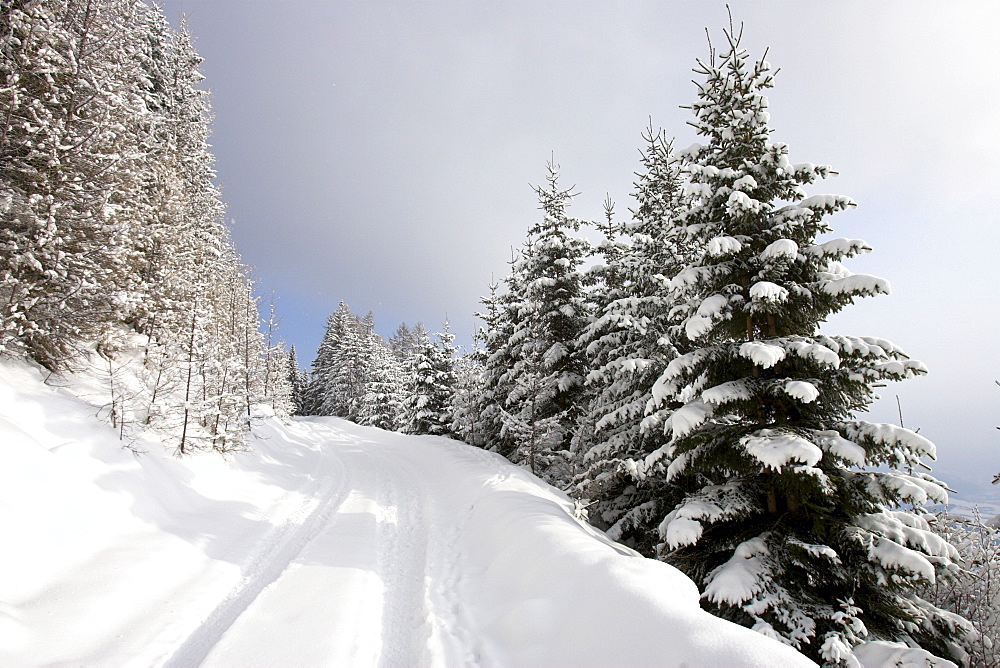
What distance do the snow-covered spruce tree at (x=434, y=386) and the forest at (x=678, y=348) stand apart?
12678 millimetres

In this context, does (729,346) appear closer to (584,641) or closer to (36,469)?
(584,641)

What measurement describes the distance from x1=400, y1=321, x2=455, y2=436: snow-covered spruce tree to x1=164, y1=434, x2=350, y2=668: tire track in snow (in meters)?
16.0

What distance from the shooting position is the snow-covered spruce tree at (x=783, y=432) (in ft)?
19.0

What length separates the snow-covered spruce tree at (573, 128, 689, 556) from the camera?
11070 millimetres

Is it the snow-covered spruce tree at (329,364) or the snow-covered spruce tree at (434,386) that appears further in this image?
the snow-covered spruce tree at (329,364)

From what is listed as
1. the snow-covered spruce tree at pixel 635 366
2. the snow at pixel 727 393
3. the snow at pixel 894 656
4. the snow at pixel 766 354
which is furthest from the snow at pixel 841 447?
the snow-covered spruce tree at pixel 635 366

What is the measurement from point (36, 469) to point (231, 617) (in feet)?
14.6

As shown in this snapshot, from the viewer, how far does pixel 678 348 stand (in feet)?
40.5

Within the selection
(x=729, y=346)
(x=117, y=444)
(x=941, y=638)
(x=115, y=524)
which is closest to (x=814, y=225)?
(x=729, y=346)

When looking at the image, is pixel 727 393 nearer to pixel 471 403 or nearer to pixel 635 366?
pixel 635 366

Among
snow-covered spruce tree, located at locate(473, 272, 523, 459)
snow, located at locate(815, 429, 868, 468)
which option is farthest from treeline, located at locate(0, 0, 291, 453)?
snow, located at locate(815, 429, 868, 468)

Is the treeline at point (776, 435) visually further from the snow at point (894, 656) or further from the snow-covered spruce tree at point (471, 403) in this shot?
the snow-covered spruce tree at point (471, 403)

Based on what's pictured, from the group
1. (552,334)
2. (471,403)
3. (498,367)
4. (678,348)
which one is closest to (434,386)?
(471,403)

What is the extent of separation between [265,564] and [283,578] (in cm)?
104
